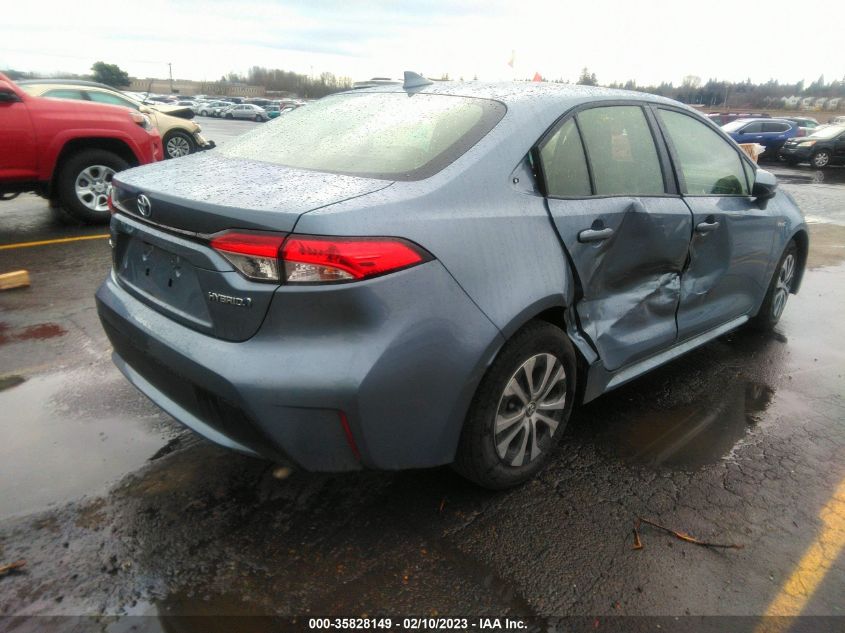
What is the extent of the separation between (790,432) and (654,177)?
150 cm

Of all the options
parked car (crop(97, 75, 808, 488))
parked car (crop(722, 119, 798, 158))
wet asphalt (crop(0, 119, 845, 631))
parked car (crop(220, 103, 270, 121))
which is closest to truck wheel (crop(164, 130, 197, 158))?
wet asphalt (crop(0, 119, 845, 631))

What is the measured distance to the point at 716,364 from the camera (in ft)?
13.6

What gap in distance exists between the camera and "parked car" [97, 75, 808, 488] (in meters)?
1.99

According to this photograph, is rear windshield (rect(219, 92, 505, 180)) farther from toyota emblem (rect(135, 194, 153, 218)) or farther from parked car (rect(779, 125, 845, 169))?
parked car (rect(779, 125, 845, 169))

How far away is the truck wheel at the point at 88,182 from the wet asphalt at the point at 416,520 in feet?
12.6

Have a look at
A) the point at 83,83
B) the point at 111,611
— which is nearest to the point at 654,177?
the point at 111,611

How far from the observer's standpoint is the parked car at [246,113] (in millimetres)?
46688

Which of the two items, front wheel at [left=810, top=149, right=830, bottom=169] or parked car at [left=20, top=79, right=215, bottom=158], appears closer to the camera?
parked car at [left=20, top=79, right=215, bottom=158]

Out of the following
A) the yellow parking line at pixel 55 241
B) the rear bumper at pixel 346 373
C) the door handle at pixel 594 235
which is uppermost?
the door handle at pixel 594 235

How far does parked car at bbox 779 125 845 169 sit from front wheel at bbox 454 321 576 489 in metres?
22.6

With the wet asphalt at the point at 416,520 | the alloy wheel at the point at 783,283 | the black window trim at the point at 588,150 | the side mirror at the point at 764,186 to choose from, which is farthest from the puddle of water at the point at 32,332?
the alloy wheel at the point at 783,283

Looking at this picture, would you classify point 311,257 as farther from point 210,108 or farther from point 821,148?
point 210,108

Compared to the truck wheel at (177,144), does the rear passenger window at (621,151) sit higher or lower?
higher

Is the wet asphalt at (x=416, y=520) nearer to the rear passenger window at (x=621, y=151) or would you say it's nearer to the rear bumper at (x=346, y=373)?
the rear bumper at (x=346, y=373)
